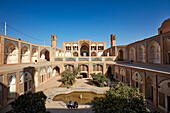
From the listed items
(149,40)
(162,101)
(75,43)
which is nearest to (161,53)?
(149,40)

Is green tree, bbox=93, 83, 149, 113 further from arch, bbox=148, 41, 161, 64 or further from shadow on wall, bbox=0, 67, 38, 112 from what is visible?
arch, bbox=148, 41, 161, 64

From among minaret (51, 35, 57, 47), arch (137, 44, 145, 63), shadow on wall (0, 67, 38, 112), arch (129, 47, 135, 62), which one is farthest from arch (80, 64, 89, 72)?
minaret (51, 35, 57, 47)

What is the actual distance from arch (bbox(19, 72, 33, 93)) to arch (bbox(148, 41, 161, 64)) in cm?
1418

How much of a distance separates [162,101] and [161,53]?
187 inches

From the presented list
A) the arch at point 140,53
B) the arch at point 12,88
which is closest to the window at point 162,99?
the arch at point 140,53

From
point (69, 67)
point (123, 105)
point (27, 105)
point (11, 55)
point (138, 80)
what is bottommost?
point (138, 80)

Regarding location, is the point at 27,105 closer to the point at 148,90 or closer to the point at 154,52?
the point at 148,90

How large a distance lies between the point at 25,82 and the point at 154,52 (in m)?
14.8

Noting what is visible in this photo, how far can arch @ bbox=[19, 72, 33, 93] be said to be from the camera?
24.9 feet

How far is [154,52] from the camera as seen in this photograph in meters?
9.02

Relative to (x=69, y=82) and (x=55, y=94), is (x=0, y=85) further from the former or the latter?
(x=69, y=82)

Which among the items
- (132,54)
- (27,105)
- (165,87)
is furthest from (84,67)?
(27,105)

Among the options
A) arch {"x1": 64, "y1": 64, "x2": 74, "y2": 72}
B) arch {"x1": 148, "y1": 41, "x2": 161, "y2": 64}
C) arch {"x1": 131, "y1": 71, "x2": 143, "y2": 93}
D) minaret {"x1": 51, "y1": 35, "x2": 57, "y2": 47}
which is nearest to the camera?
arch {"x1": 131, "y1": 71, "x2": 143, "y2": 93}

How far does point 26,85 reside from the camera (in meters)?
8.48
